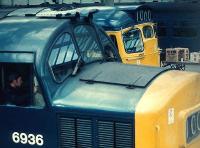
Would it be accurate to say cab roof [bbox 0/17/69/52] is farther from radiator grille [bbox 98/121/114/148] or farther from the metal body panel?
the metal body panel

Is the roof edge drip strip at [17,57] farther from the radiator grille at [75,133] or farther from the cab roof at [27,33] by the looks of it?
the radiator grille at [75,133]

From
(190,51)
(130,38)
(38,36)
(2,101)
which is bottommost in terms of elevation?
(190,51)

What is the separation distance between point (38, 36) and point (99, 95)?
1051mm

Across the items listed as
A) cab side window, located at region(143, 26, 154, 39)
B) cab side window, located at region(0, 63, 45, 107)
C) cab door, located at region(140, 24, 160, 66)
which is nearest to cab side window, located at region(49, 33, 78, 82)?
cab side window, located at region(0, 63, 45, 107)

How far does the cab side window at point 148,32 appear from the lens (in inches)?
584

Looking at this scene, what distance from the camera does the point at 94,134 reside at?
5.27 m

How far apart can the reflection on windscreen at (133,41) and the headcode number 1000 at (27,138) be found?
831cm

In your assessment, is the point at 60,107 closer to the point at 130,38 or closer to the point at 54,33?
the point at 54,33

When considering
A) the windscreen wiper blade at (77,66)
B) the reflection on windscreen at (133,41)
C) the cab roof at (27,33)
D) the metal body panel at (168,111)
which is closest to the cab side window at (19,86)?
the cab roof at (27,33)

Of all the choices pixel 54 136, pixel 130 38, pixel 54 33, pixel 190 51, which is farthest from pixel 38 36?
pixel 190 51

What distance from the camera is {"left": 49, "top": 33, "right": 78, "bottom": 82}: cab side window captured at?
569 centimetres

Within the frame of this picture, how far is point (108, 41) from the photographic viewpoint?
7004 mm

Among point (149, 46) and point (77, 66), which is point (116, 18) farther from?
point (77, 66)

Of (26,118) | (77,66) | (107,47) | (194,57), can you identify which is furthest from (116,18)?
(26,118)
